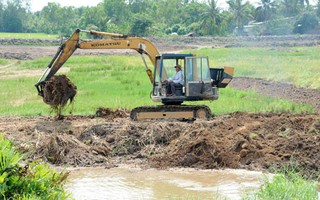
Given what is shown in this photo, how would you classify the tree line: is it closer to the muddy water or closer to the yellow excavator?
the yellow excavator

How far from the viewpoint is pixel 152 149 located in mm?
15641

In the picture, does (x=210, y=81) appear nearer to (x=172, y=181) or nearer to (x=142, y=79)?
(x=172, y=181)

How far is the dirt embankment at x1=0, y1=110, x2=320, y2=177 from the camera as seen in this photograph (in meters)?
14.4

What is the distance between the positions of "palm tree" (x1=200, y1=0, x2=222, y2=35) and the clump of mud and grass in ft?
271

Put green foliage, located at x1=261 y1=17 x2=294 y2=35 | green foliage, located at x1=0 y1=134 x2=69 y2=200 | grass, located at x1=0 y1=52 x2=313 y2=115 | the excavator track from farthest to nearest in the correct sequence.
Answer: green foliage, located at x1=261 y1=17 x2=294 y2=35, grass, located at x1=0 y1=52 x2=313 y2=115, the excavator track, green foliage, located at x1=0 y1=134 x2=69 y2=200

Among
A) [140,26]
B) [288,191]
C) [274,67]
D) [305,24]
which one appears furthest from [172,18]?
[288,191]

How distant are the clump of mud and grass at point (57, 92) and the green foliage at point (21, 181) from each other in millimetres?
10635

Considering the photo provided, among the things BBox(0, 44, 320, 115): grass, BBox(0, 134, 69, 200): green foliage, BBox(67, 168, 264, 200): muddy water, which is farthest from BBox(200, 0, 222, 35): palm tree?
BBox(0, 134, 69, 200): green foliage

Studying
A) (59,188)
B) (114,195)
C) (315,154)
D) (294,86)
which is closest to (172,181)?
(114,195)

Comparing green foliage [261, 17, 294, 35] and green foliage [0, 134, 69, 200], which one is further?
green foliage [261, 17, 294, 35]

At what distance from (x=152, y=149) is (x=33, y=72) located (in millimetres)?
23846

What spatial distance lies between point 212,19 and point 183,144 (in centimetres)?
9224

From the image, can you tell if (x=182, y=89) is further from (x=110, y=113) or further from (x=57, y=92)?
(x=57, y=92)

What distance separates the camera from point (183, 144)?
1505 centimetres
